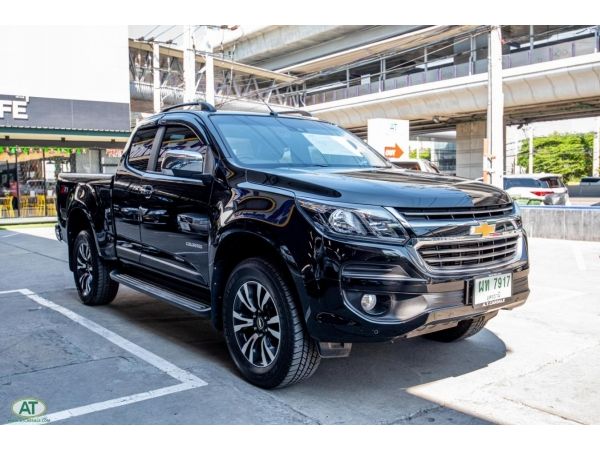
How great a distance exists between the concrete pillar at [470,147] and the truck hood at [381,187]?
3416 centimetres

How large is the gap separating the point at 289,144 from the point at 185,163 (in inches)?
33.1

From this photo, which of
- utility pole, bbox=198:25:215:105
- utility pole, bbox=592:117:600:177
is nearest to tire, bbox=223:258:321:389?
utility pole, bbox=198:25:215:105

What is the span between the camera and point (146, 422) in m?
3.49

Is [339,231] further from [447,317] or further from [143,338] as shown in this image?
[143,338]

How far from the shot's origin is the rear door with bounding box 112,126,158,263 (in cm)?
539

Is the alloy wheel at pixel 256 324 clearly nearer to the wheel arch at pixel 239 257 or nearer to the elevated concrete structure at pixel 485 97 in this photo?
the wheel arch at pixel 239 257

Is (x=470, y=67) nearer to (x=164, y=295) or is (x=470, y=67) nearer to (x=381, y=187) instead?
(x=164, y=295)

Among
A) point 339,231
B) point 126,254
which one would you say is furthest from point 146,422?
point 126,254

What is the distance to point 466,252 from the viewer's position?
3.79 meters

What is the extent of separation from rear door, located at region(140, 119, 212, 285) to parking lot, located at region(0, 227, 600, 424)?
2.40 feet

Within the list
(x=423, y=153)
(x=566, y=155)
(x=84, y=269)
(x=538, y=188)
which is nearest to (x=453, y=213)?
(x=84, y=269)

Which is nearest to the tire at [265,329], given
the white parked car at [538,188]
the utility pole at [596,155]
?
the white parked car at [538,188]

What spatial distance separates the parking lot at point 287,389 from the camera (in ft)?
11.9

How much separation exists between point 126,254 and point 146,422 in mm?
2427
